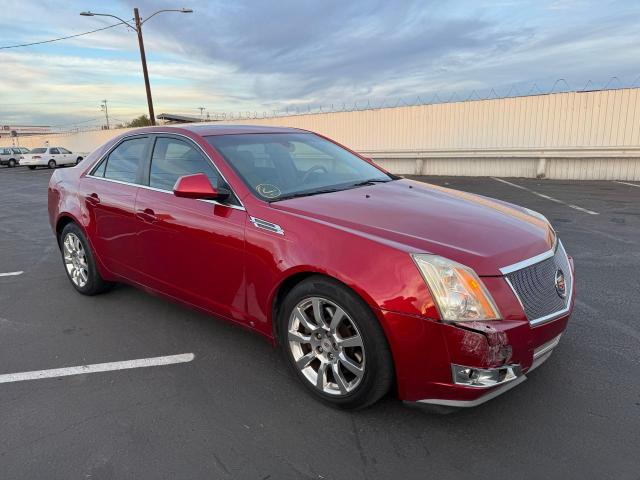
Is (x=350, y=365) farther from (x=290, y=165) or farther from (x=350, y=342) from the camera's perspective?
(x=290, y=165)

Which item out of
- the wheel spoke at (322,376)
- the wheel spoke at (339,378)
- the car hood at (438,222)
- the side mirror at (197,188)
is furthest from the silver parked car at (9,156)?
the wheel spoke at (339,378)

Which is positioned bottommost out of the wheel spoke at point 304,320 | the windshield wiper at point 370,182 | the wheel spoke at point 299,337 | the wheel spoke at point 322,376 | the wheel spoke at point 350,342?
the wheel spoke at point 322,376

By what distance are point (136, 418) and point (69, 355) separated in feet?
3.81

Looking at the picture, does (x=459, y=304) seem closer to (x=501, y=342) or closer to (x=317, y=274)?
(x=501, y=342)

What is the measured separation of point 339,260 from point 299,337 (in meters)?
0.62

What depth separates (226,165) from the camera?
3479 millimetres

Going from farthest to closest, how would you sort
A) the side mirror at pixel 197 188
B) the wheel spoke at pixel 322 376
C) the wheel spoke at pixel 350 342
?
1. the side mirror at pixel 197 188
2. the wheel spoke at pixel 322 376
3. the wheel spoke at pixel 350 342

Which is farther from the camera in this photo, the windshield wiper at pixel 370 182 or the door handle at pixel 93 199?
the door handle at pixel 93 199

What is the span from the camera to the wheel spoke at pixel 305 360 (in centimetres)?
299

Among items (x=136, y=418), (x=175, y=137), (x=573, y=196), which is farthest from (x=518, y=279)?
(x=573, y=196)

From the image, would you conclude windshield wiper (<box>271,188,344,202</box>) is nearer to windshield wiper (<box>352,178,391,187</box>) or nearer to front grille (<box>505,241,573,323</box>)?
windshield wiper (<box>352,178,391,187</box>)

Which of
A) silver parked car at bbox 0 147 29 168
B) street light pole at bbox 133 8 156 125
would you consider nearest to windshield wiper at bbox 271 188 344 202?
street light pole at bbox 133 8 156 125

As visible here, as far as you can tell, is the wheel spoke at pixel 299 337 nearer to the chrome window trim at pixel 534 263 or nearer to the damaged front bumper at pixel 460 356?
the damaged front bumper at pixel 460 356

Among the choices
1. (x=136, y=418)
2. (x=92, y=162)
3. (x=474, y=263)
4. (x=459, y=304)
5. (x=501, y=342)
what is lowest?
(x=136, y=418)
